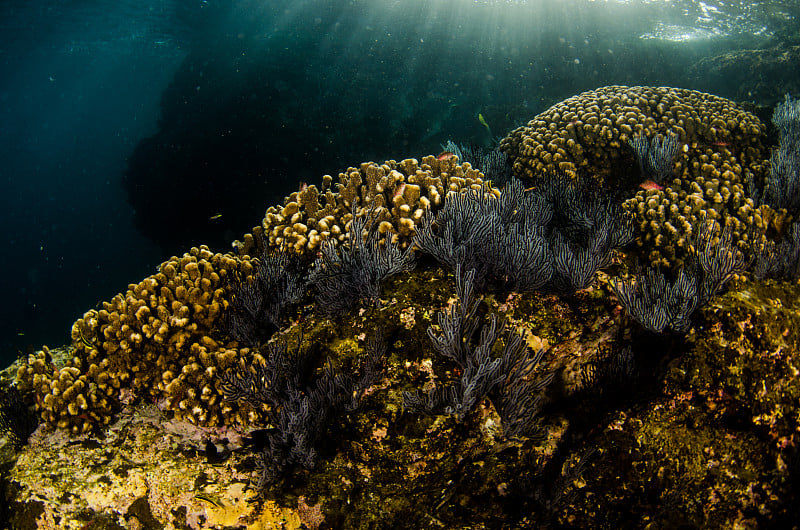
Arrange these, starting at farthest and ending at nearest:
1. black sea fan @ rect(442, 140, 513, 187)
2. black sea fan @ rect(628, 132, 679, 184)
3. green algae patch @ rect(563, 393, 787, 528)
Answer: black sea fan @ rect(442, 140, 513, 187)
black sea fan @ rect(628, 132, 679, 184)
green algae patch @ rect(563, 393, 787, 528)

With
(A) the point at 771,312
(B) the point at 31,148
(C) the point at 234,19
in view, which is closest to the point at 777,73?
(A) the point at 771,312

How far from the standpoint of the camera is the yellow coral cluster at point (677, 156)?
3.93m

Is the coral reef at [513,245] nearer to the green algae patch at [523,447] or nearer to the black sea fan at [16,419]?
the green algae patch at [523,447]

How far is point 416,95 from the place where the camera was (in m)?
17.0

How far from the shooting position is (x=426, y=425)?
8.46ft

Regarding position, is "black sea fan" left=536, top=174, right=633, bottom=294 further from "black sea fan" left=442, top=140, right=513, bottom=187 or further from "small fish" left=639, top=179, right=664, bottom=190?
"black sea fan" left=442, top=140, right=513, bottom=187

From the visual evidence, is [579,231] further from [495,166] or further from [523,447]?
[495,166]

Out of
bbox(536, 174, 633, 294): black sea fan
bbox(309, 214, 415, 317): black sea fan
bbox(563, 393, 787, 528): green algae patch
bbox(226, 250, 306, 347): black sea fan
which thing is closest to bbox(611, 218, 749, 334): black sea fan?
bbox(536, 174, 633, 294): black sea fan

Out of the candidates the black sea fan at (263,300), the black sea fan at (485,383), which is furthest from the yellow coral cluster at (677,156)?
the black sea fan at (263,300)

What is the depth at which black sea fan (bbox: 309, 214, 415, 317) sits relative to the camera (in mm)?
3191

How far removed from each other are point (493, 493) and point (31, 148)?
139809mm

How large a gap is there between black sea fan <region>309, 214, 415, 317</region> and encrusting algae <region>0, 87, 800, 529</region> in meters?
0.13

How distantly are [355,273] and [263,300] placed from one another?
1231mm

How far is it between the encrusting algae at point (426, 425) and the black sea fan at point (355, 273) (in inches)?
5.0
